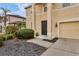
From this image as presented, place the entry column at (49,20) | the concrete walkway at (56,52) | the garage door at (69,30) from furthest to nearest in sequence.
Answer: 1. the entry column at (49,20)
2. the garage door at (69,30)
3. the concrete walkway at (56,52)

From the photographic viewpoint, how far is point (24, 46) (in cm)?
409

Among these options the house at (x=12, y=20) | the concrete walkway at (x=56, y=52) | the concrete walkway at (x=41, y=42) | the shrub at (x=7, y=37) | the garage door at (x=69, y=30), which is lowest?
the concrete walkway at (x=56, y=52)

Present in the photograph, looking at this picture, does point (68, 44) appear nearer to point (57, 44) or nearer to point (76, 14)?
point (57, 44)

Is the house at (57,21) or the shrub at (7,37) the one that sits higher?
the house at (57,21)

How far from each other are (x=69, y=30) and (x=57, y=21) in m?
0.35

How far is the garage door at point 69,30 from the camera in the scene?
4020mm

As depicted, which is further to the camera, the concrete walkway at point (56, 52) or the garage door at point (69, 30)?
the garage door at point (69, 30)

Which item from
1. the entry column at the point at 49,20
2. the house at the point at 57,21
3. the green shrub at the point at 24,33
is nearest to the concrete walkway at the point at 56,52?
the house at the point at 57,21

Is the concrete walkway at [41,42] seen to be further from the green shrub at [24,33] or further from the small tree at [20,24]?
the small tree at [20,24]

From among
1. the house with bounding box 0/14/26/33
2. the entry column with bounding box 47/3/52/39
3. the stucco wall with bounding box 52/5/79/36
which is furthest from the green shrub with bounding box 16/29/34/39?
the stucco wall with bounding box 52/5/79/36

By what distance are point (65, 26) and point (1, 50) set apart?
1.55 metres

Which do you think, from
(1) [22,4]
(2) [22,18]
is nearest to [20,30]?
(2) [22,18]

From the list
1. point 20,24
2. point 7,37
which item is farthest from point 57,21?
point 7,37

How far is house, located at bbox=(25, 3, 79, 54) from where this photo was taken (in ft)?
13.2
